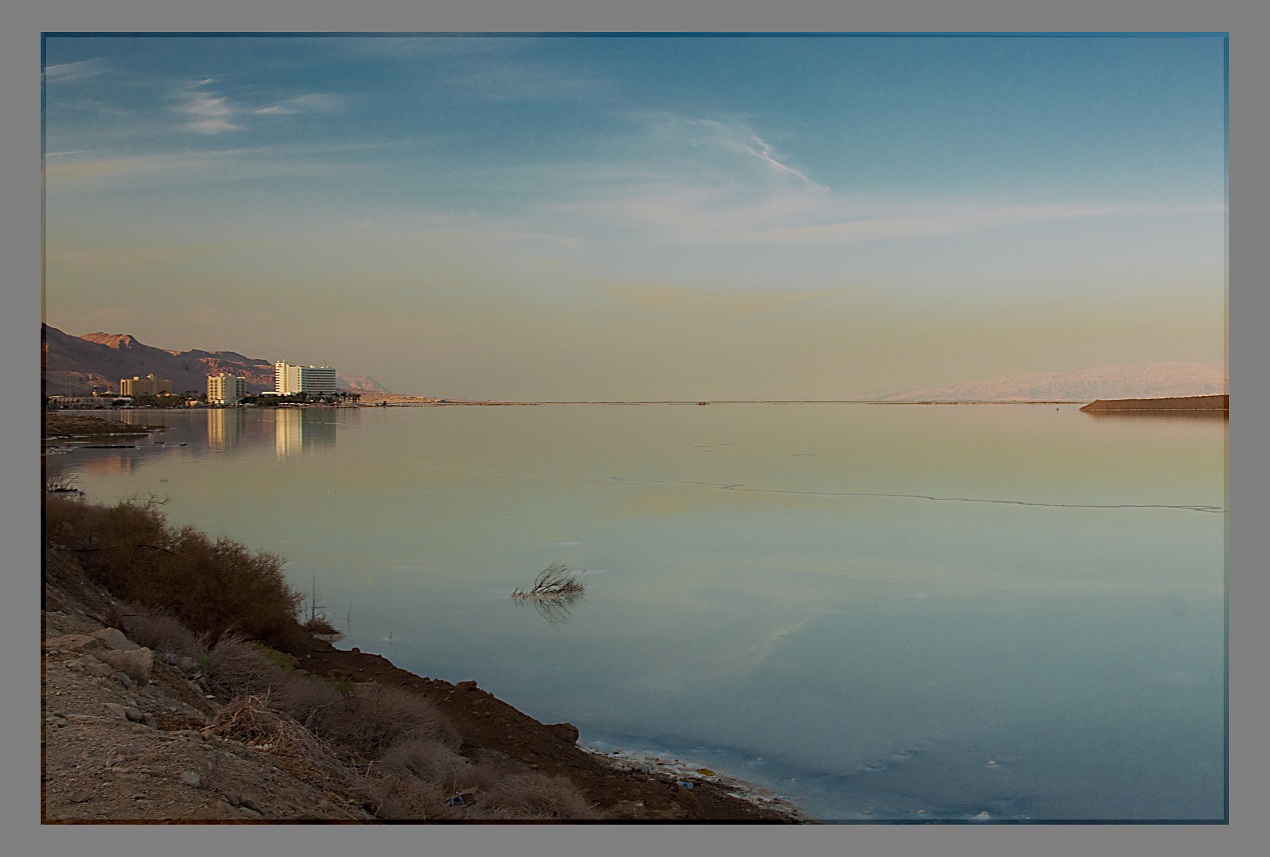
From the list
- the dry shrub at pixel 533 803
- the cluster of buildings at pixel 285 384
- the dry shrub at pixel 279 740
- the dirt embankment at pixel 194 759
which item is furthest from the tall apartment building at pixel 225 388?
the dry shrub at pixel 533 803

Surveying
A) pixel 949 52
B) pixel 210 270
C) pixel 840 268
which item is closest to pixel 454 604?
pixel 210 270

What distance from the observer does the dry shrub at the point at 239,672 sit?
4.64 meters

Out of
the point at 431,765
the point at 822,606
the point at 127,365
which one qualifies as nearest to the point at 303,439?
the point at 822,606

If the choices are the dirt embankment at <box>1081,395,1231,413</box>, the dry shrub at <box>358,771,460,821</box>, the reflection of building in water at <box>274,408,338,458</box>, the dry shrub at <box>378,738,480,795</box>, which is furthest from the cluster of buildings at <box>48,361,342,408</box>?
the reflection of building in water at <box>274,408,338,458</box>

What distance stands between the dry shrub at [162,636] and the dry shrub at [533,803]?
5.97 feet

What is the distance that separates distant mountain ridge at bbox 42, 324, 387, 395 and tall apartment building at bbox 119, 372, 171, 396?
0.03 metres

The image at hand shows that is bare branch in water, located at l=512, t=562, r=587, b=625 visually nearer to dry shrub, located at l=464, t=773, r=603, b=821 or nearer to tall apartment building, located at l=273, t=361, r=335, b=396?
tall apartment building, located at l=273, t=361, r=335, b=396

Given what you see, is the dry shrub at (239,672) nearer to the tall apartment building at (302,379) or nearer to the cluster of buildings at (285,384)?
the cluster of buildings at (285,384)

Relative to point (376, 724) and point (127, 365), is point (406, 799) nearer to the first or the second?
point (376, 724)

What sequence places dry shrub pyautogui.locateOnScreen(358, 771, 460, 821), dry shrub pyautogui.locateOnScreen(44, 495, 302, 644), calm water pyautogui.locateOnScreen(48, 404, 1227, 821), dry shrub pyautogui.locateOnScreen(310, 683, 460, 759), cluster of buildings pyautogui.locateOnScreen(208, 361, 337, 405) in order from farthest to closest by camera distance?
cluster of buildings pyautogui.locateOnScreen(208, 361, 337, 405), dry shrub pyautogui.locateOnScreen(44, 495, 302, 644), calm water pyautogui.locateOnScreen(48, 404, 1227, 821), dry shrub pyautogui.locateOnScreen(310, 683, 460, 759), dry shrub pyautogui.locateOnScreen(358, 771, 460, 821)

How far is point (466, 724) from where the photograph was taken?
509 centimetres

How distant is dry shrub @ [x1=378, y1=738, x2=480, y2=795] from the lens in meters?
4.14

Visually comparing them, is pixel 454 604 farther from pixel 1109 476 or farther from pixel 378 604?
pixel 1109 476

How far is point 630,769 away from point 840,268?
13.0 feet
